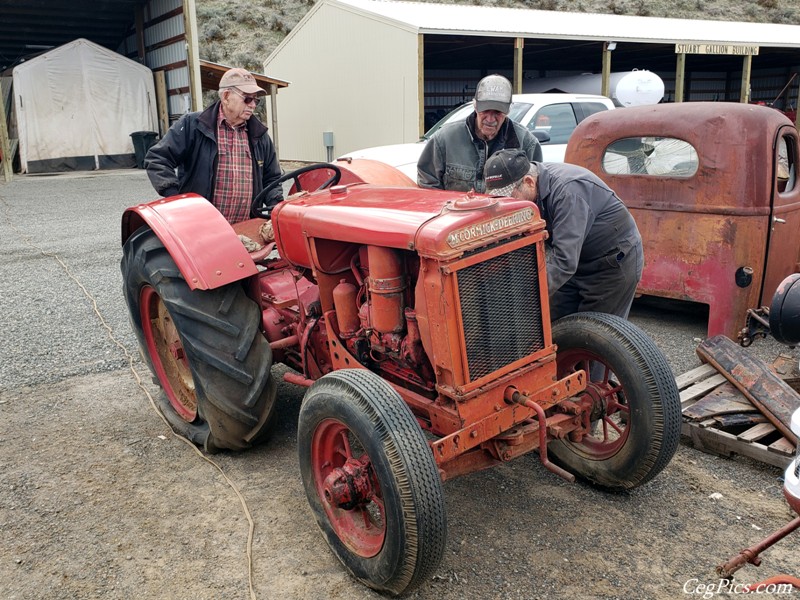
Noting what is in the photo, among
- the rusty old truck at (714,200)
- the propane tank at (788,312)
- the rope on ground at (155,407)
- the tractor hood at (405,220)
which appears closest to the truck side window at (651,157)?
the rusty old truck at (714,200)

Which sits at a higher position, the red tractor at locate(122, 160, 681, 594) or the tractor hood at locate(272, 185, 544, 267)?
the tractor hood at locate(272, 185, 544, 267)

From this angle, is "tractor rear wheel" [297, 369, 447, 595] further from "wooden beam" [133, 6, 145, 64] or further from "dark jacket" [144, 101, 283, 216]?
"wooden beam" [133, 6, 145, 64]

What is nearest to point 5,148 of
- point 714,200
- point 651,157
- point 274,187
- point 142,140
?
point 142,140

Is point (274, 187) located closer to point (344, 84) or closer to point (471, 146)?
point (471, 146)

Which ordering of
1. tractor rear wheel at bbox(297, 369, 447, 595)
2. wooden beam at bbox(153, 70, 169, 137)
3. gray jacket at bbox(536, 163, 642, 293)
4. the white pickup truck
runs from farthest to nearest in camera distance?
wooden beam at bbox(153, 70, 169, 137), the white pickup truck, gray jacket at bbox(536, 163, 642, 293), tractor rear wheel at bbox(297, 369, 447, 595)

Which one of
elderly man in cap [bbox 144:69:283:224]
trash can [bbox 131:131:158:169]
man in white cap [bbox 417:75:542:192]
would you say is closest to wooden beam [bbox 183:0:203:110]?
trash can [bbox 131:131:158:169]

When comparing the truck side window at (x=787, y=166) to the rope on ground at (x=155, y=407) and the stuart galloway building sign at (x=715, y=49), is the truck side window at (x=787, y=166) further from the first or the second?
the stuart galloway building sign at (x=715, y=49)

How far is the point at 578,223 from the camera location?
316 cm

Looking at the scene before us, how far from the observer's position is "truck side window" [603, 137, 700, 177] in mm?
5156

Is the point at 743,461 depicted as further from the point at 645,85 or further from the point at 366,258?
the point at 645,85

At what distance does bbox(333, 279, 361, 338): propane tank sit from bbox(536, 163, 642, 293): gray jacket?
83 cm

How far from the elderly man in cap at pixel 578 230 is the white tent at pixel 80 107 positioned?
58.2ft

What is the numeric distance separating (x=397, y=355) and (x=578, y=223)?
106cm

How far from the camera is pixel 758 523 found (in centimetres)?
290
